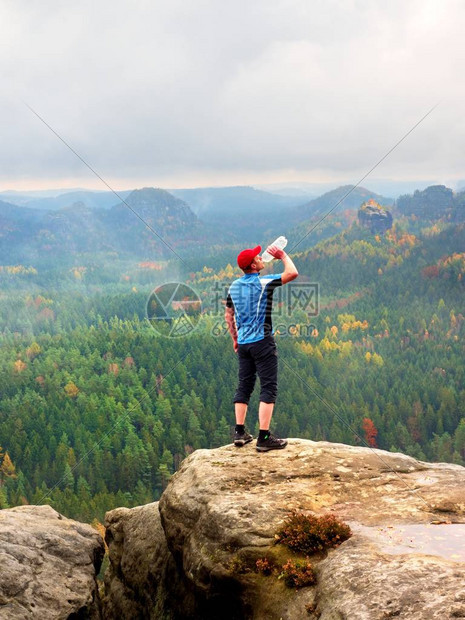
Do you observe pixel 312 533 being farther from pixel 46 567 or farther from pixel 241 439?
pixel 46 567

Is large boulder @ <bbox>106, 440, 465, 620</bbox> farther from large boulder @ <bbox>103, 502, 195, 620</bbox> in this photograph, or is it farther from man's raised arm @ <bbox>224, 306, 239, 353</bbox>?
man's raised arm @ <bbox>224, 306, 239, 353</bbox>

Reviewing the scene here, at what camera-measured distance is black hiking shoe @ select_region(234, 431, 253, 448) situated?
15922mm

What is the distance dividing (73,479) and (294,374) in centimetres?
8250

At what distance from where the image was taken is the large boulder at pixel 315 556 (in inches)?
364

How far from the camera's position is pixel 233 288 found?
14.5m

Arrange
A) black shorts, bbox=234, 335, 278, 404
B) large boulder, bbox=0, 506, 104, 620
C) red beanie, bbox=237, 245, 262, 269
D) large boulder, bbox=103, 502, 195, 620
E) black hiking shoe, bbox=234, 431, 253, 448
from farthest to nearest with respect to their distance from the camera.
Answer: black hiking shoe, bbox=234, 431, 253, 448 → large boulder, bbox=103, 502, 195, 620 → black shorts, bbox=234, 335, 278, 404 → large boulder, bbox=0, 506, 104, 620 → red beanie, bbox=237, 245, 262, 269

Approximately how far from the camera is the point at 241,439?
52.6ft

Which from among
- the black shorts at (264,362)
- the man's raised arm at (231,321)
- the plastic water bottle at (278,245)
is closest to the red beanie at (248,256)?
the plastic water bottle at (278,245)

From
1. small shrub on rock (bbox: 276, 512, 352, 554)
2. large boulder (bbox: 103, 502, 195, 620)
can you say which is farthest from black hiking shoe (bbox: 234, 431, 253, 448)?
small shrub on rock (bbox: 276, 512, 352, 554)

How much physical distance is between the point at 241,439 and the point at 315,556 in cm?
538

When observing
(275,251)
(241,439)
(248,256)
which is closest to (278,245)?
(275,251)

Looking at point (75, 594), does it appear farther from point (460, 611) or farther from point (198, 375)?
point (198, 375)

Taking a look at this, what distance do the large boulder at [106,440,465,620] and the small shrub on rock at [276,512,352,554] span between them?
7.8 inches

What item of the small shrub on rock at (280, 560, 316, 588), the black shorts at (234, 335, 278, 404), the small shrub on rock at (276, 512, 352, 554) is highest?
the black shorts at (234, 335, 278, 404)
